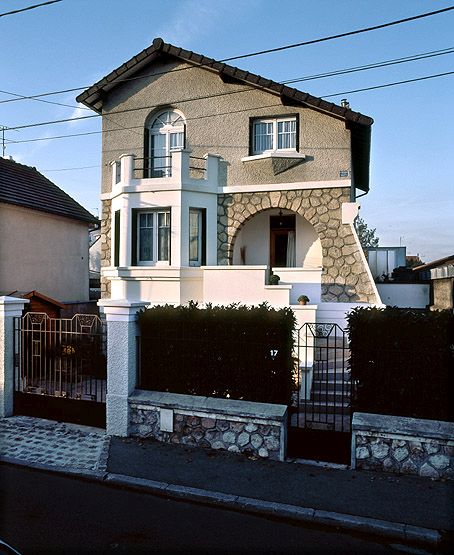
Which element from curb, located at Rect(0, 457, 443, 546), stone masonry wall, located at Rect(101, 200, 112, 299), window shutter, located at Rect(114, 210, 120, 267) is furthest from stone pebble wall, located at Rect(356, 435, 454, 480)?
stone masonry wall, located at Rect(101, 200, 112, 299)

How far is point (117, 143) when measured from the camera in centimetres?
1490

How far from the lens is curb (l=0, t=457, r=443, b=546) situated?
4160 mm

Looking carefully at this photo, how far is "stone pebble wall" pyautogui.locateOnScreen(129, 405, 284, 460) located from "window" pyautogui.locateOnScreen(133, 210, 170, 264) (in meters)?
7.50

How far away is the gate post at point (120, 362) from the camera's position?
667 centimetres

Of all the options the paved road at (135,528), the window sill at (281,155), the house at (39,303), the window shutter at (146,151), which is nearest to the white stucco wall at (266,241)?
the window sill at (281,155)

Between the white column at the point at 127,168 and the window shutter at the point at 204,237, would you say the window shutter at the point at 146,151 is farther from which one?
the window shutter at the point at 204,237

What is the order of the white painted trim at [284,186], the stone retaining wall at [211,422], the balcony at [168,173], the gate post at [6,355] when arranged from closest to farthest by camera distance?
the stone retaining wall at [211,422]
the gate post at [6,355]
the white painted trim at [284,186]
the balcony at [168,173]

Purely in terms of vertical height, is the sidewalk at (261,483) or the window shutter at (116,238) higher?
the window shutter at (116,238)

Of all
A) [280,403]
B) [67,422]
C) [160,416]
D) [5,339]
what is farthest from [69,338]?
[280,403]

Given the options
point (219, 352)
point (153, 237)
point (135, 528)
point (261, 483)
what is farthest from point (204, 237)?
point (135, 528)

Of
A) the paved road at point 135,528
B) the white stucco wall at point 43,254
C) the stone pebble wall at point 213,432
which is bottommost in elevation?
the paved road at point 135,528

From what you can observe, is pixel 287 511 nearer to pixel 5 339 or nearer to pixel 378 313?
pixel 378 313

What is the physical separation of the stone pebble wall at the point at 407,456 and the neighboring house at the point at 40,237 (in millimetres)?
13356

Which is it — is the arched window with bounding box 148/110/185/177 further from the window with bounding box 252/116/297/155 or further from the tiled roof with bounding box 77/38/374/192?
the window with bounding box 252/116/297/155
